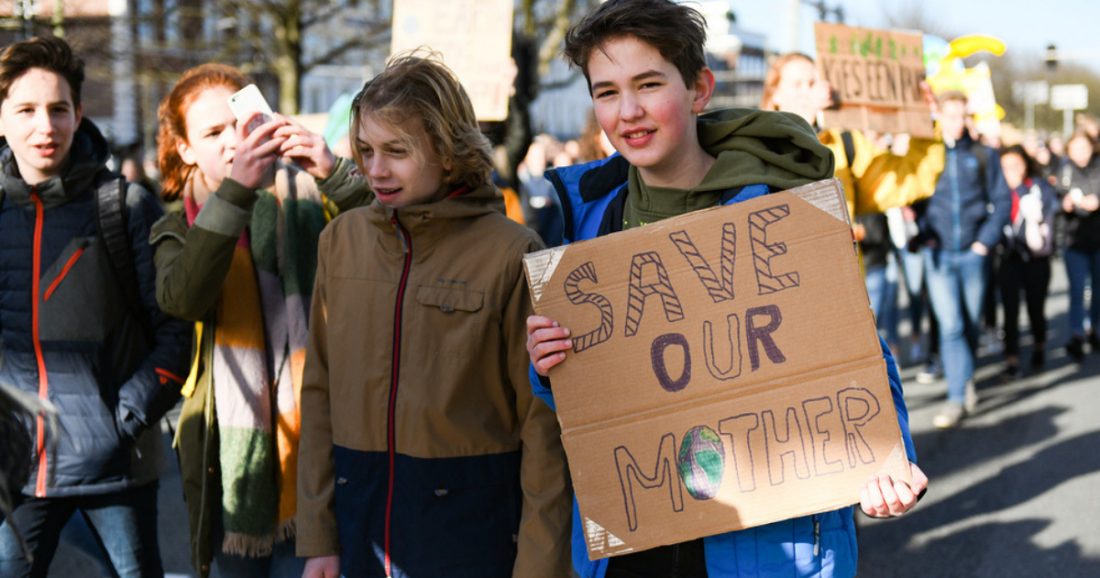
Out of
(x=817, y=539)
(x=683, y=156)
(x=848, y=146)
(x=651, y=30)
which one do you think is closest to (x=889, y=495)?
(x=817, y=539)

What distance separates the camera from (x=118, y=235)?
3332mm

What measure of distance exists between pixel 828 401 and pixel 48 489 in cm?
216

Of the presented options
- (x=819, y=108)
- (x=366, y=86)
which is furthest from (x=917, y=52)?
(x=366, y=86)

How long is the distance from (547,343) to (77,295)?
5.49 ft

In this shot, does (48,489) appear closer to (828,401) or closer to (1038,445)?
(828,401)

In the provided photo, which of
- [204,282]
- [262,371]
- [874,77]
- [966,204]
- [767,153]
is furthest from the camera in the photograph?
[966,204]

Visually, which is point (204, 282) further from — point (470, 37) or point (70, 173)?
point (470, 37)

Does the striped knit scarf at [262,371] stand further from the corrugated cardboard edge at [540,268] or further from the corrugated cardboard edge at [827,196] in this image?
the corrugated cardboard edge at [827,196]

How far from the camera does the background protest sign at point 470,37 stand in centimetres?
543

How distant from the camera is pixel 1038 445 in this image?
7402 millimetres

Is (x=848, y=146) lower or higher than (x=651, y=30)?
lower

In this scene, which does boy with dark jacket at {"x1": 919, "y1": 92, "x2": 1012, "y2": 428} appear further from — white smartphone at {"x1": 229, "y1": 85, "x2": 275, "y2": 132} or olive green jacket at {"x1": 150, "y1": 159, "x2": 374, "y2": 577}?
white smartphone at {"x1": 229, "y1": 85, "x2": 275, "y2": 132}

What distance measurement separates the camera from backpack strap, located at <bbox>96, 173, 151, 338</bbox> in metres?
3.32

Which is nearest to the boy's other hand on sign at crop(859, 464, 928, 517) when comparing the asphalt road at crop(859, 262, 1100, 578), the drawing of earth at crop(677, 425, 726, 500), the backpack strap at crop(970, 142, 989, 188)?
the drawing of earth at crop(677, 425, 726, 500)
